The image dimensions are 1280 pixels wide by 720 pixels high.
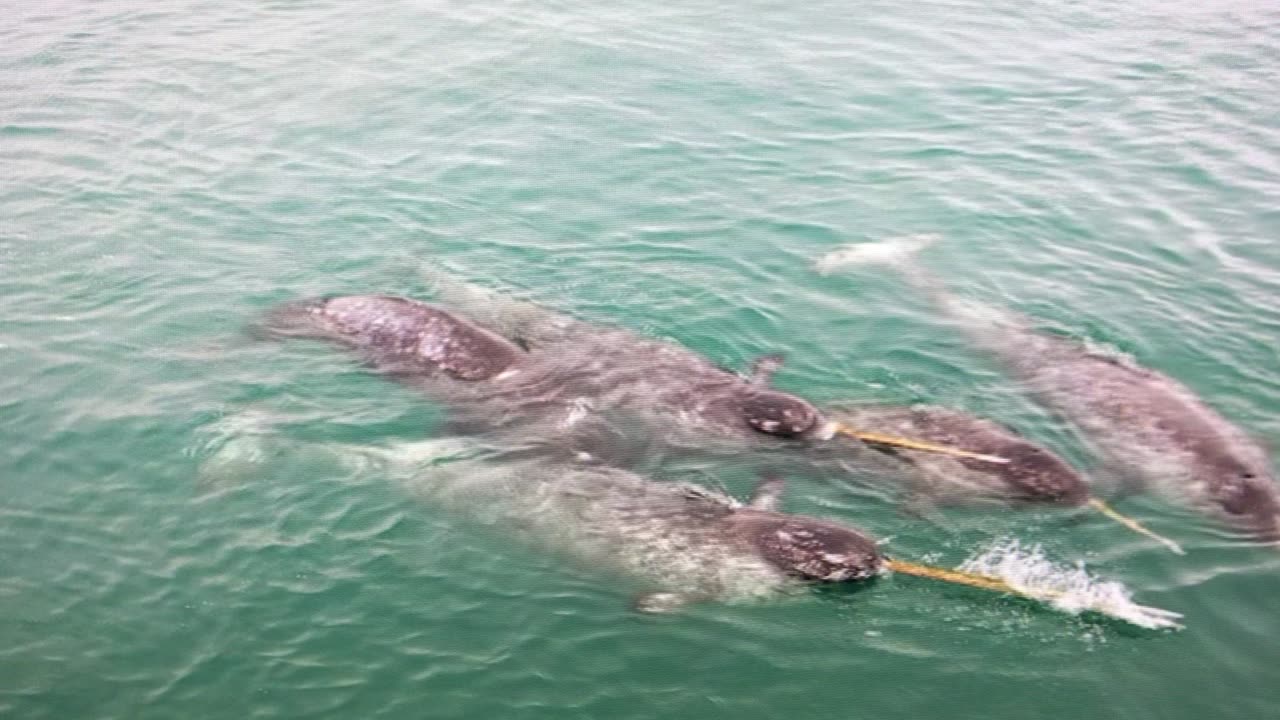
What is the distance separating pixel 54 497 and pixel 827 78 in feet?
70.6

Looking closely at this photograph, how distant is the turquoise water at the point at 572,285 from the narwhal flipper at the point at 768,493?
202mm

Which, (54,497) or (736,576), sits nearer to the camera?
(736,576)

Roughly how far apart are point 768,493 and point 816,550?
165 cm

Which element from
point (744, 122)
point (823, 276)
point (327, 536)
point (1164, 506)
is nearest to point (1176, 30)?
point (744, 122)

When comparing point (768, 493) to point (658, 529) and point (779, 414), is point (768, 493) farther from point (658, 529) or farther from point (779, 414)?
point (658, 529)

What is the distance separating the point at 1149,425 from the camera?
14344 mm

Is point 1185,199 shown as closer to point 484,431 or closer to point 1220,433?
point 1220,433

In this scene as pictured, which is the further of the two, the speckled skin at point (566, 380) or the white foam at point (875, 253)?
the white foam at point (875, 253)

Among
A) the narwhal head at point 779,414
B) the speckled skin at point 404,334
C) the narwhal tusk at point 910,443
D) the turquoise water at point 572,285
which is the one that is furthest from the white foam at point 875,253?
the speckled skin at point 404,334

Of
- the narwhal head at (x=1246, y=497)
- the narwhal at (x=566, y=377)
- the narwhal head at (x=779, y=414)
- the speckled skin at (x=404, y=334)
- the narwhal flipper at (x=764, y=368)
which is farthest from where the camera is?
the narwhal flipper at (x=764, y=368)

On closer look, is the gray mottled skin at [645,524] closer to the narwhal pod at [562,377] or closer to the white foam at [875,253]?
the narwhal pod at [562,377]

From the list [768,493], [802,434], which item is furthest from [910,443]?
[768,493]

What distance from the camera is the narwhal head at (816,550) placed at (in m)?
11.8

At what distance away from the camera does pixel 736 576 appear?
1194cm
